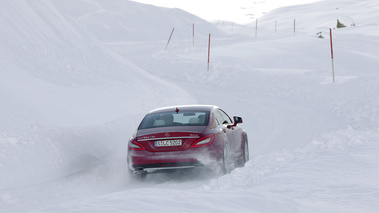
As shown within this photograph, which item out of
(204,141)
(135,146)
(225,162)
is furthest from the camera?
(225,162)

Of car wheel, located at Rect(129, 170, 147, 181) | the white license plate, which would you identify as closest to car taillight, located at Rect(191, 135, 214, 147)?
the white license plate

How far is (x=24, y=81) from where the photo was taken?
1650 cm

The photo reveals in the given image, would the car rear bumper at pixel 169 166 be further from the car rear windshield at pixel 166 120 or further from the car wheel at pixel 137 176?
the car rear windshield at pixel 166 120

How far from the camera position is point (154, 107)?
64.5 ft

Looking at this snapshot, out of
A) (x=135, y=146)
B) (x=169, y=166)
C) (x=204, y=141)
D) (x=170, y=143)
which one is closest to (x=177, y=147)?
(x=170, y=143)

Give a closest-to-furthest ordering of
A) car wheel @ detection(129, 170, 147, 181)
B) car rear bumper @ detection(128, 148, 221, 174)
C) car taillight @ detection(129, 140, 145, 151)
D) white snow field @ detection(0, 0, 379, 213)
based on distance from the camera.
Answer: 1. white snow field @ detection(0, 0, 379, 213)
2. car rear bumper @ detection(128, 148, 221, 174)
3. car taillight @ detection(129, 140, 145, 151)
4. car wheel @ detection(129, 170, 147, 181)

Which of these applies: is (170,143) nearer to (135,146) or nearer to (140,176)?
(135,146)

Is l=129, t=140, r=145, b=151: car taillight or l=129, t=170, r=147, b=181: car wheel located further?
l=129, t=170, r=147, b=181: car wheel

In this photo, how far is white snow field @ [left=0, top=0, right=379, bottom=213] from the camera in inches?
283

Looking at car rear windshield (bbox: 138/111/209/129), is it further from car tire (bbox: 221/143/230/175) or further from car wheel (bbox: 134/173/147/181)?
car wheel (bbox: 134/173/147/181)

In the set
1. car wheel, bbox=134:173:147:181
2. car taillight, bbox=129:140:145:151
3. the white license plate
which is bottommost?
car wheel, bbox=134:173:147:181

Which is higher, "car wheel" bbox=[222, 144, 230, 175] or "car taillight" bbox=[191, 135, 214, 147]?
"car taillight" bbox=[191, 135, 214, 147]

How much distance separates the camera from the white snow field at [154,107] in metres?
7.19

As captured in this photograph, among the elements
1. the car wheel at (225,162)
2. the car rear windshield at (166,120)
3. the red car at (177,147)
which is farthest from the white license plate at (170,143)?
the car wheel at (225,162)
